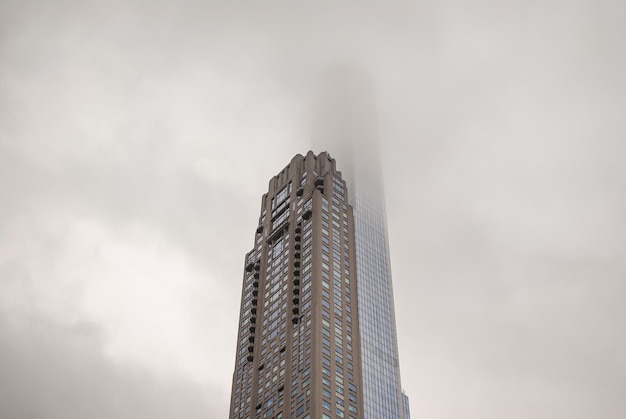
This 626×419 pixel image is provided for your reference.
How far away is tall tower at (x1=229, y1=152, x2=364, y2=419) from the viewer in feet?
505

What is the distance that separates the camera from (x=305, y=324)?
166 m

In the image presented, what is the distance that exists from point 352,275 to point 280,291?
59.3 feet

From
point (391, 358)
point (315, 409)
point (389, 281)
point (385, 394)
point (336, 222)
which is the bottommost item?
point (315, 409)

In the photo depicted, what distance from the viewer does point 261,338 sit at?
180 meters

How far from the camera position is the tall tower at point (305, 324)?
154000mm

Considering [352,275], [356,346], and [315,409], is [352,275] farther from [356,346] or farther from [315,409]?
[315,409]

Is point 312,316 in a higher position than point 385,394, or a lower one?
higher

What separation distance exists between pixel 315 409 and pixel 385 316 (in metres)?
40.6

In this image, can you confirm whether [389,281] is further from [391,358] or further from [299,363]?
[299,363]

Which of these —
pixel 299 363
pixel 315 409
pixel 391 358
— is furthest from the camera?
pixel 391 358

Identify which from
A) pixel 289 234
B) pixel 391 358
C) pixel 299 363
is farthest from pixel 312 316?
pixel 289 234

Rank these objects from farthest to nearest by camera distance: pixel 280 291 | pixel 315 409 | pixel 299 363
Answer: pixel 280 291, pixel 299 363, pixel 315 409

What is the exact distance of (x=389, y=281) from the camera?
625ft

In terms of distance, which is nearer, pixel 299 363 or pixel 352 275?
pixel 299 363
